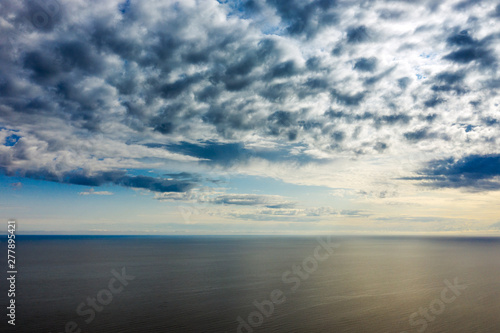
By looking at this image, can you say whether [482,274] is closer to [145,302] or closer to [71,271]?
[145,302]

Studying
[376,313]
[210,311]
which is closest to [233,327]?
[210,311]

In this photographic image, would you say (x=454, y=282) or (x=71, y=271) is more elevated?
(x=71, y=271)

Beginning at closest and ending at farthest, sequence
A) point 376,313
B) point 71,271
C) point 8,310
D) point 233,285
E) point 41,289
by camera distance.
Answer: point 8,310
point 376,313
point 41,289
point 233,285
point 71,271

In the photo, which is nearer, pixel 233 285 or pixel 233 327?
pixel 233 327

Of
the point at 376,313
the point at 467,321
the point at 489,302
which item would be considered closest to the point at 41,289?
the point at 376,313

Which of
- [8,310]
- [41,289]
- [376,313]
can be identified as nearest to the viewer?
[8,310]

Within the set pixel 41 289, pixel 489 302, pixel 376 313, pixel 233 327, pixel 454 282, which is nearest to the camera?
pixel 233 327

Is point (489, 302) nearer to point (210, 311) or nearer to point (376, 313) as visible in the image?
point (376, 313)

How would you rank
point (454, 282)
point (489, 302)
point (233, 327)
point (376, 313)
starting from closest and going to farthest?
1. point (233, 327)
2. point (376, 313)
3. point (489, 302)
4. point (454, 282)

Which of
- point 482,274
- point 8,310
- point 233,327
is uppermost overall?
point 8,310
